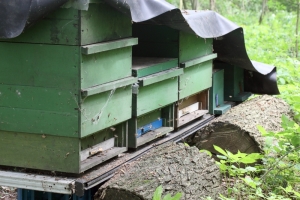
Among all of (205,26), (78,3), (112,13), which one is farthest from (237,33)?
(78,3)

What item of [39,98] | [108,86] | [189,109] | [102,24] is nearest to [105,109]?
[108,86]

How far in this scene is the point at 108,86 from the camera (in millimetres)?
4293

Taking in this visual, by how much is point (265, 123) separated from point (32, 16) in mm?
3184

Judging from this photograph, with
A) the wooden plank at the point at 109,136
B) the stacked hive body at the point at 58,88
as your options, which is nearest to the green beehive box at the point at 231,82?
the wooden plank at the point at 109,136

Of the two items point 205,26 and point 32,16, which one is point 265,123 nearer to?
point 205,26

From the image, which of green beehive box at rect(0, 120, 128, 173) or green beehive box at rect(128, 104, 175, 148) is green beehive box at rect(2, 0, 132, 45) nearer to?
green beehive box at rect(0, 120, 128, 173)

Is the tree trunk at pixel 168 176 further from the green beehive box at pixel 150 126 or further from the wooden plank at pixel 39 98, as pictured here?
the wooden plank at pixel 39 98

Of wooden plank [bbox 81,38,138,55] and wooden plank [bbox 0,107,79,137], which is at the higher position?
wooden plank [bbox 81,38,138,55]

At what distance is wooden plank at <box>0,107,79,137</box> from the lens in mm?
4059

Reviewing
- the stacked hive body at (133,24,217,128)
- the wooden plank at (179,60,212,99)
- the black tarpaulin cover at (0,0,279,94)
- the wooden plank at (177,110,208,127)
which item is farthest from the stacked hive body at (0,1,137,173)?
the wooden plank at (177,110,208,127)

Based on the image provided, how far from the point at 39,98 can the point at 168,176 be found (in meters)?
1.15

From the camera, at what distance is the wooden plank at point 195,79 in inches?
231

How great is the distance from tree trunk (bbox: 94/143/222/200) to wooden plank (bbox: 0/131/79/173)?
0.36 metres

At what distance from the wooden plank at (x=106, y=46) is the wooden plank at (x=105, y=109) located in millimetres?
356
